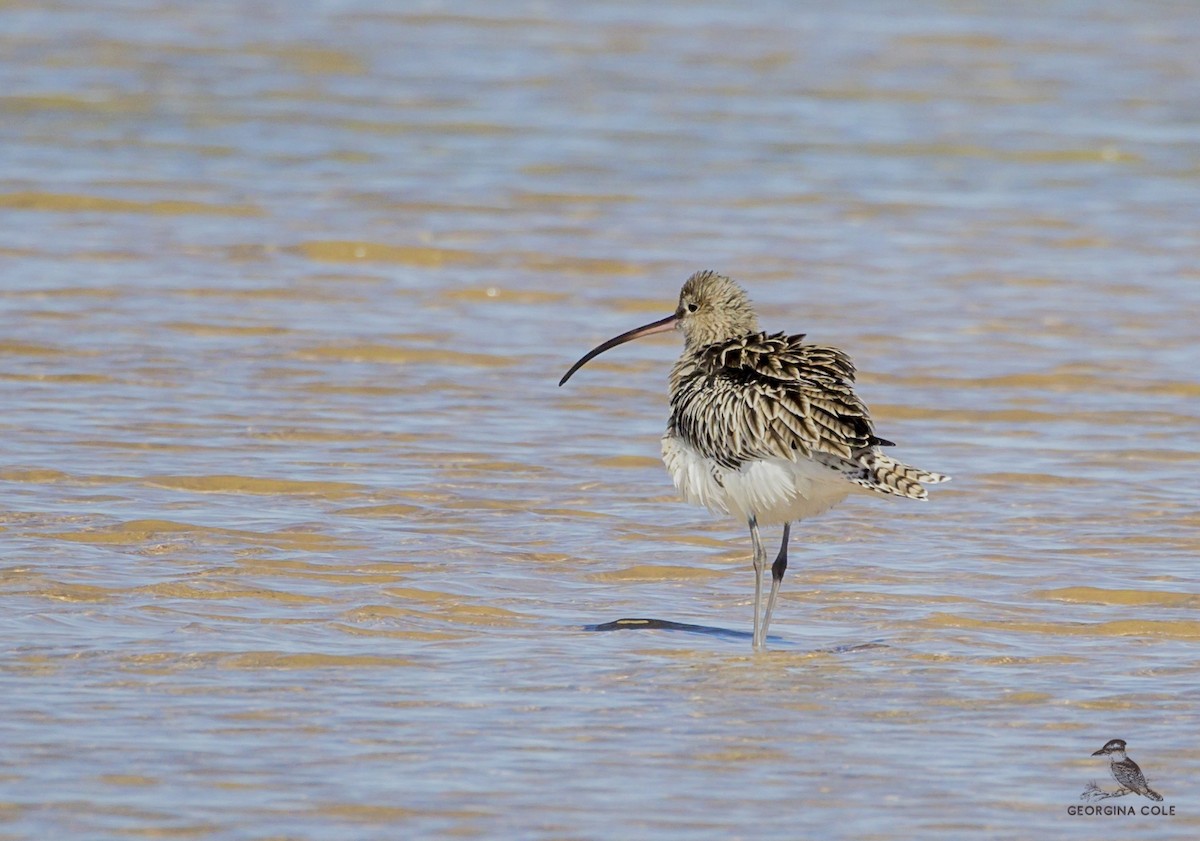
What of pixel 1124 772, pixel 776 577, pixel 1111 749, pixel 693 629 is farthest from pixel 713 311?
pixel 1124 772

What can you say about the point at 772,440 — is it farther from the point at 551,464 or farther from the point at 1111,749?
the point at 551,464

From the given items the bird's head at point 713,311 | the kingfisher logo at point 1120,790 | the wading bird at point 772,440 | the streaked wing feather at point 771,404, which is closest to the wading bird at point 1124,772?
the kingfisher logo at point 1120,790

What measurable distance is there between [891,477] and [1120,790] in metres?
1.27

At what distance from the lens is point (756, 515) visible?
6172 mm

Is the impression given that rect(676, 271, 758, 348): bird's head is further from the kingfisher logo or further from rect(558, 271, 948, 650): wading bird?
the kingfisher logo

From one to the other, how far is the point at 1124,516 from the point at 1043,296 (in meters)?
4.11

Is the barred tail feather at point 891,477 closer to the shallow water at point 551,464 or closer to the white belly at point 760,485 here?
the white belly at point 760,485

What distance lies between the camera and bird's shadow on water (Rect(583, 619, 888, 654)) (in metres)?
5.90

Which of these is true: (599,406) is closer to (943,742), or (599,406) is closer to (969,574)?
(969,574)

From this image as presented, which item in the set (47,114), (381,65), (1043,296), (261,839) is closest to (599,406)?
(1043,296)

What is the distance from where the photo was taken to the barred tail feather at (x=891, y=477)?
5.70 m

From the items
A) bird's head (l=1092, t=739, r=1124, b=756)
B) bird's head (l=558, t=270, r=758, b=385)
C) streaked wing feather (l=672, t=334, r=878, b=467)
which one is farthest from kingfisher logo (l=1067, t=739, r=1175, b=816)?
bird's head (l=558, t=270, r=758, b=385)

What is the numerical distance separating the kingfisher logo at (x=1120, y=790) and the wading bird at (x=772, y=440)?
1003 millimetres

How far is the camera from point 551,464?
7992mm
